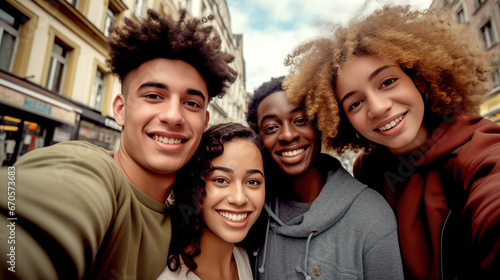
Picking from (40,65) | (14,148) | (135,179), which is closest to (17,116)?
(14,148)

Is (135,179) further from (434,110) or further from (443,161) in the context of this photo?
(434,110)

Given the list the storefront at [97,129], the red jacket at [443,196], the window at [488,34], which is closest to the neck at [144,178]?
the red jacket at [443,196]

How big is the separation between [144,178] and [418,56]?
A: 6.62 feet

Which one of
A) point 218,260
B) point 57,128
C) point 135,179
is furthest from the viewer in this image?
point 57,128

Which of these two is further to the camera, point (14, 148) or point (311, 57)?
point (14, 148)

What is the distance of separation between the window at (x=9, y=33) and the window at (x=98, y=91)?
2.62 meters

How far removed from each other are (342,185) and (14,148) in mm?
8012

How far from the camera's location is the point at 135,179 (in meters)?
1.46

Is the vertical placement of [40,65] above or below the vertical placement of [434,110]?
above

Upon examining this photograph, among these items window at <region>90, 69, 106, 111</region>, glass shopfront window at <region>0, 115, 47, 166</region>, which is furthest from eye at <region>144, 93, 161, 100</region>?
window at <region>90, 69, 106, 111</region>

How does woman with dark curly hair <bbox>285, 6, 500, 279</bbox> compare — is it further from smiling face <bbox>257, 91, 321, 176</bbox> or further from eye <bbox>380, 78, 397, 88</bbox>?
smiling face <bbox>257, 91, 321, 176</bbox>

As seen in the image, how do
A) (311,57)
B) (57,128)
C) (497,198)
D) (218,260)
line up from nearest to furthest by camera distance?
1. (497,198)
2. (218,260)
3. (311,57)
4. (57,128)

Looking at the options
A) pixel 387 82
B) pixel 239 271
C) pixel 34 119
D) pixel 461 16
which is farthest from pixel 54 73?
pixel 461 16

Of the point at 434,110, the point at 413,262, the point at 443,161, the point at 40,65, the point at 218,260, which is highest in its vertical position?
the point at 40,65
